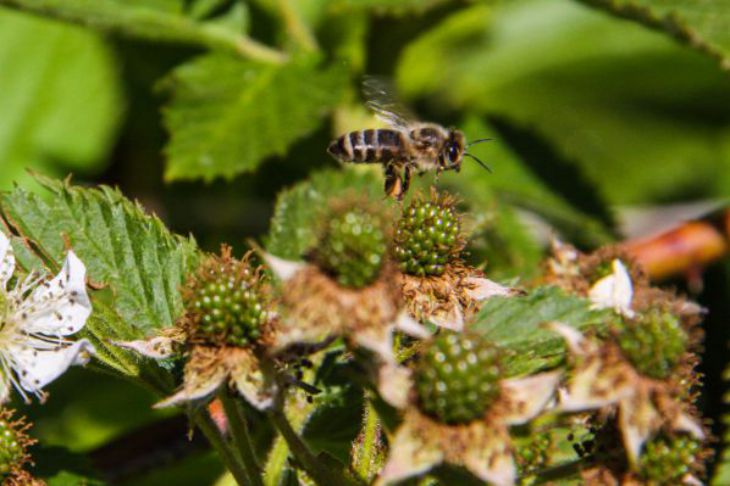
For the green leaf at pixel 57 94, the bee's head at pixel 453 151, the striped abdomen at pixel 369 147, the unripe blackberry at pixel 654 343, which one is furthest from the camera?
the green leaf at pixel 57 94

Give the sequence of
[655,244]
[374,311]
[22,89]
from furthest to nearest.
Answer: [22,89]
[655,244]
[374,311]

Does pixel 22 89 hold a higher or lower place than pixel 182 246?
lower

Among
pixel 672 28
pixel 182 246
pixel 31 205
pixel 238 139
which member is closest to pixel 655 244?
pixel 672 28

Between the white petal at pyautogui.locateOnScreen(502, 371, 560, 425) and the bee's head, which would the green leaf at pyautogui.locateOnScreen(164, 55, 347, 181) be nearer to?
the bee's head

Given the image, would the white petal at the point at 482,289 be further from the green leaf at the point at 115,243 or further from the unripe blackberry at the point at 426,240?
the green leaf at the point at 115,243

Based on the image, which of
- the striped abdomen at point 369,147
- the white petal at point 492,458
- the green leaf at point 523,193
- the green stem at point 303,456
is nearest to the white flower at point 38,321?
the green stem at point 303,456

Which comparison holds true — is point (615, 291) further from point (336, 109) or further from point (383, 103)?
point (336, 109)

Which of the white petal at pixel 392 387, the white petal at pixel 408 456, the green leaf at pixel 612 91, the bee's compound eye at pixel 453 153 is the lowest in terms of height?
the green leaf at pixel 612 91

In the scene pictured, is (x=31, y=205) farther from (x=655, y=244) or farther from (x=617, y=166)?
(x=617, y=166)
